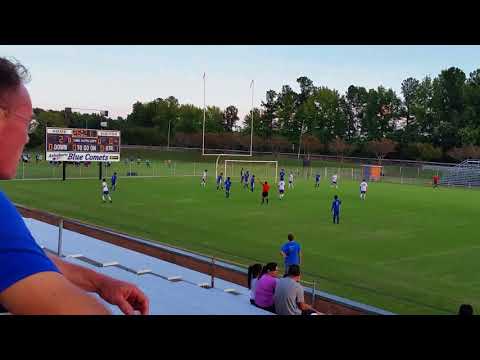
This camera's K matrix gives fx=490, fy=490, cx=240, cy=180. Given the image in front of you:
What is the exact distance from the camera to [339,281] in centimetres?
1139

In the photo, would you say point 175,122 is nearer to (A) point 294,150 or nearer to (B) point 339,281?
(A) point 294,150

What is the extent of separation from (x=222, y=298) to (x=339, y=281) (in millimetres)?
5512

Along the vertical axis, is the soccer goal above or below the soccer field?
above

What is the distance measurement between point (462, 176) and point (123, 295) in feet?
170

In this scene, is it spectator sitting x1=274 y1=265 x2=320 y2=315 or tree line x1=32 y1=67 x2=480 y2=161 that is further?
tree line x1=32 y1=67 x2=480 y2=161

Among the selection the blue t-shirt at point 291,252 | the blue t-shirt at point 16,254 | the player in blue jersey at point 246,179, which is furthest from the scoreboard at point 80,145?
the blue t-shirt at point 16,254

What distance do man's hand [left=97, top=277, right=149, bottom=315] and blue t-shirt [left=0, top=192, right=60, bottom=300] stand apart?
14.0 inches

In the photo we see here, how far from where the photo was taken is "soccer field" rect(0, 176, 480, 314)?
11227mm

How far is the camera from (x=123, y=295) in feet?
3.92

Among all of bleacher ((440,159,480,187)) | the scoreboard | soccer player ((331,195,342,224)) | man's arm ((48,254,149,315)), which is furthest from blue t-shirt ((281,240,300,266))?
bleacher ((440,159,480,187))

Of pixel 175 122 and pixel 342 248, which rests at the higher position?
pixel 175 122

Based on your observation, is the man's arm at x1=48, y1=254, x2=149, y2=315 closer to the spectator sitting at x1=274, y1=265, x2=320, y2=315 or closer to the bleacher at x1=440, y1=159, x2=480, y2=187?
the spectator sitting at x1=274, y1=265, x2=320, y2=315

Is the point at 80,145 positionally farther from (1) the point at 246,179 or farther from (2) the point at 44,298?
(2) the point at 44,298
